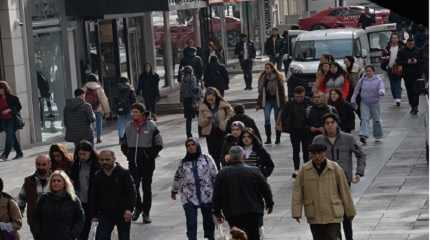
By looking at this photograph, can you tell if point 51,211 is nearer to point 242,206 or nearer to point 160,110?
point 242,206

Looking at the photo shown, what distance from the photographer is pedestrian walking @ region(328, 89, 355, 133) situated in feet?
61.6

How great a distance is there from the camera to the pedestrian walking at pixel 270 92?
76.8 feet

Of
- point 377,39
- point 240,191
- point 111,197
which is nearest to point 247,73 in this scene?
point 377,39

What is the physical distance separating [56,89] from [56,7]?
187cm

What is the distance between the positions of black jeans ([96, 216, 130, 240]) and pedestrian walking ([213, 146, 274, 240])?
1019mm

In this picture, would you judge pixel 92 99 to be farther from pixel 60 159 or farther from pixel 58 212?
pixel 58 212

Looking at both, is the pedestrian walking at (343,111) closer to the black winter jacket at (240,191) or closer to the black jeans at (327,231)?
the black winter jacket at (240,191)

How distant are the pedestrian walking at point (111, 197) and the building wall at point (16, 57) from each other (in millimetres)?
13154

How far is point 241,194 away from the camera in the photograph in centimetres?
1221

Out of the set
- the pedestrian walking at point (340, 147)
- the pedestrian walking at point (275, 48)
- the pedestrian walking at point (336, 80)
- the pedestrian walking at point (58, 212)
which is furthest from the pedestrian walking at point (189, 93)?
the pedestrian walking at point (275, 48)

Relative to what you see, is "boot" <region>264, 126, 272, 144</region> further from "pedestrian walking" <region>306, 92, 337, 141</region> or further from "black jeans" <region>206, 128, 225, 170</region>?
"pedestrian walking" <region>306, 92, 337, 141</region>

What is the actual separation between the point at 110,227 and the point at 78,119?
348 inches

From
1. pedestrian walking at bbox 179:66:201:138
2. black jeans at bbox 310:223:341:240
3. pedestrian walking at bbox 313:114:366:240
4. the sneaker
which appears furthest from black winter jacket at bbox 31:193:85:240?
pedestrian walking at bbox 179:66:201:138

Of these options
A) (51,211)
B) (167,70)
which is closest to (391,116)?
(167,70)
